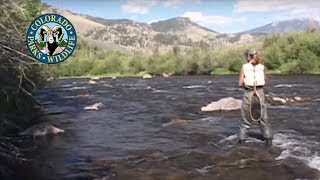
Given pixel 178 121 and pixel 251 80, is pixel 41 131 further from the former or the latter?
pixel 251 80

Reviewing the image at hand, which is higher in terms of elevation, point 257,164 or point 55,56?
point 55,56

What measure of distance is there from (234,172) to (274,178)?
101 centimetres

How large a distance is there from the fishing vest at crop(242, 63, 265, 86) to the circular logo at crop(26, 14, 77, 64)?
192 inches

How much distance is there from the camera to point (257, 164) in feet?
36.3

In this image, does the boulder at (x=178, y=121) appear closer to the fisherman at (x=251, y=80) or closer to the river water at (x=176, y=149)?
the river water at (x=176, y=149)

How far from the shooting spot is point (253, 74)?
12.2 meters

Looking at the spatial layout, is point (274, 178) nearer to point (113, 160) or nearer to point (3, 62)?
point (113, 160)

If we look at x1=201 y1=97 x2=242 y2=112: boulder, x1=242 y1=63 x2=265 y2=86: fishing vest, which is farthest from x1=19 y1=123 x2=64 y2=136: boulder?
x1=201 y1=97 x2=242 y2=112: boulder

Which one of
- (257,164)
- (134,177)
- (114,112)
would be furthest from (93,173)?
(114,112)

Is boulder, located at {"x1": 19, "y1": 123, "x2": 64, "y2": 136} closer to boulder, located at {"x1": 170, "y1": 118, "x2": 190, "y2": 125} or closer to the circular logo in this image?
boulder, located at {"x1": 170, "y1": 118, "x2": 190, "y2": 125}

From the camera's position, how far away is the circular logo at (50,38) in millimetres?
9008

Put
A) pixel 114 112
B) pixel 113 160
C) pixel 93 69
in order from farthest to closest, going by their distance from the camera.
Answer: pixel 93 69, pixel 114 112, pixel 113 160

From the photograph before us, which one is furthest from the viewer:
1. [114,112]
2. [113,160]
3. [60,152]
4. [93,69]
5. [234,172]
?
[93,69]

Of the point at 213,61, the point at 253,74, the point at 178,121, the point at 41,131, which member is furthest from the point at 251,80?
the point at 213,61
